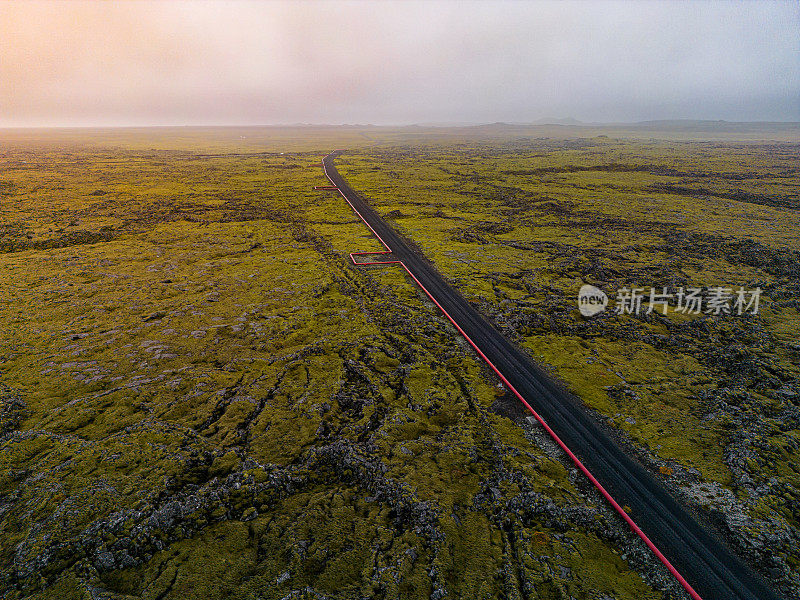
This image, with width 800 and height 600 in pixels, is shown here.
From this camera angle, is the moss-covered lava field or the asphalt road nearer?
the asphalt road

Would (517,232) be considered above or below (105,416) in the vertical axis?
above

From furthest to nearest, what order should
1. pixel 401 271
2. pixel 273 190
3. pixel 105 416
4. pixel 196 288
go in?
pixel 273 190
pixel 401 271
pixel 196 288
pixel 105 416

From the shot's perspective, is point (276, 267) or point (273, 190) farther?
point (273, 190)

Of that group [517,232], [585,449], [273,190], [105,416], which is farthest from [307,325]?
[273,190]

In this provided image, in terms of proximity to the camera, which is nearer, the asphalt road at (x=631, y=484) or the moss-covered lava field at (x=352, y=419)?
the asphalt road at (x=631, y=484)

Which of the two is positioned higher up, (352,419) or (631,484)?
(352,419)

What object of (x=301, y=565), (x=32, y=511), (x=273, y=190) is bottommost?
(x=301, y=565)

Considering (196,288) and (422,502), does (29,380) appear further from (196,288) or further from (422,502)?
(422,502)

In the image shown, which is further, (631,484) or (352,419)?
(352,419)
